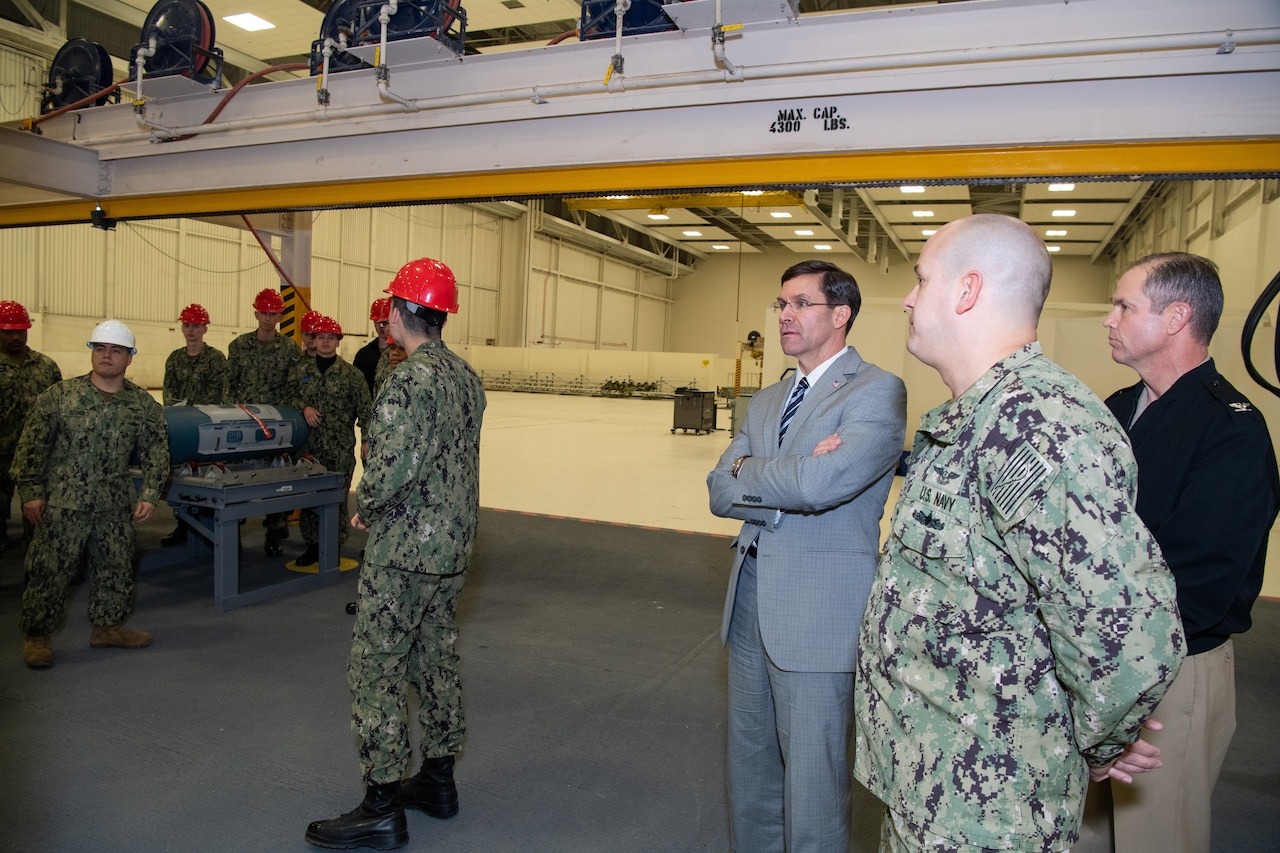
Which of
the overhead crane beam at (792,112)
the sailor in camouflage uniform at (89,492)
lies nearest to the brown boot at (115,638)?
the sailor in camouflage uniform at (89,492)

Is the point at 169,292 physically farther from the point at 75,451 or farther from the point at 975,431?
the point at 975,431

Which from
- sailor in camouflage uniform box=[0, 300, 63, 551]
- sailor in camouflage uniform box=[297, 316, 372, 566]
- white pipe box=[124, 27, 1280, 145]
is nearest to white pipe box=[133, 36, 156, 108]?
white pipe box=[124, 27, 1280, 145]

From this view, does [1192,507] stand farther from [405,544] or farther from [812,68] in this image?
[812,68]

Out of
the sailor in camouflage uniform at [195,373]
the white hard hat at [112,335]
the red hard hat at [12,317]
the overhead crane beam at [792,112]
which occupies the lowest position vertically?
the sailor in camouflage uniform at [195,373]

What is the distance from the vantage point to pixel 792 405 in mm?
2406

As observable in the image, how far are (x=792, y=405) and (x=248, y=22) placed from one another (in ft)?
51.7

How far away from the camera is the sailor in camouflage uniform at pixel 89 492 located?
404 cm

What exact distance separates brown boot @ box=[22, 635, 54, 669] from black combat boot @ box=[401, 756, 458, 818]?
2353mm

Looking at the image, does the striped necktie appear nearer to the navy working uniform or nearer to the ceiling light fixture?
the navy working uniform

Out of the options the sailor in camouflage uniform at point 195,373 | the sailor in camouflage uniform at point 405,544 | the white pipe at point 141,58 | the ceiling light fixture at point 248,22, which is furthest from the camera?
the ceiling light fixture at point 248,22

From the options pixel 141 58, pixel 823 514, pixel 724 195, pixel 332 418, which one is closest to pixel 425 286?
pixel 823 514

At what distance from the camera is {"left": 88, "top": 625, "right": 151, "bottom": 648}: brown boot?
4.22 metres

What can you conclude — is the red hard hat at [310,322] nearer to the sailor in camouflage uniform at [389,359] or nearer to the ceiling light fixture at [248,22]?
the sailor in camouflage uniform at [389,359]

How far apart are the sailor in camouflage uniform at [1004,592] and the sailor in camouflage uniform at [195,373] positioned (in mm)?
6473
